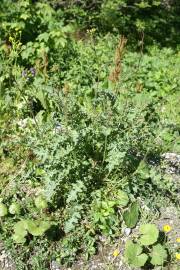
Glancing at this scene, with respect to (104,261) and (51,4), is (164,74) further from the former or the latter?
(104,261)

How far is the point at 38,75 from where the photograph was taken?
18.9ft

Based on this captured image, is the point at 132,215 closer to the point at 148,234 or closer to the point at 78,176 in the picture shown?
the point at 148,234

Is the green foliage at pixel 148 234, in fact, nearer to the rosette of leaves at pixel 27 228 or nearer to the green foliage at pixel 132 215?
the green foliage at pixel 132 215

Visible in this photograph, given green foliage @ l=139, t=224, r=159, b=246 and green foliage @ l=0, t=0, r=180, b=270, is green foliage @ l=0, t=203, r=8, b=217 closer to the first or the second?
green foliage @ l=0, t=0, r=180, b=270

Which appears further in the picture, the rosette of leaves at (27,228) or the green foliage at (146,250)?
the rosette of leaves at (27,228)

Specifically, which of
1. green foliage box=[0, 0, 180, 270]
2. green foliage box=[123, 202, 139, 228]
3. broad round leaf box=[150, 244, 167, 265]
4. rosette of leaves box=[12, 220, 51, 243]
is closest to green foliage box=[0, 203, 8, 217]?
green foliage box=[0, 0, 180, 270]

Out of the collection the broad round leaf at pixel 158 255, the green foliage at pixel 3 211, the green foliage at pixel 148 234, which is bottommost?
the broad round leaf at pixel 158 255

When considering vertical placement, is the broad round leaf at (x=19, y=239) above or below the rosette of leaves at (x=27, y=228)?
below

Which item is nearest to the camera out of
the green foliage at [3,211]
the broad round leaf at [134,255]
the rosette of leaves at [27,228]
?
the broad round leaf at [134,255]

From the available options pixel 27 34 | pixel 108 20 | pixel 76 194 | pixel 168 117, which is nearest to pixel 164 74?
pixel 168 117

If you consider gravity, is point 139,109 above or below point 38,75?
above

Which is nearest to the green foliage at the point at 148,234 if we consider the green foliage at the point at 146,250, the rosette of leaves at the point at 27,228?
the green foliage at the point at 146,250

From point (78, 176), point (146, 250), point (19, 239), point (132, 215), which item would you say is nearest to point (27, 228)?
point (19, 239)

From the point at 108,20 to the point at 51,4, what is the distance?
1004mm
